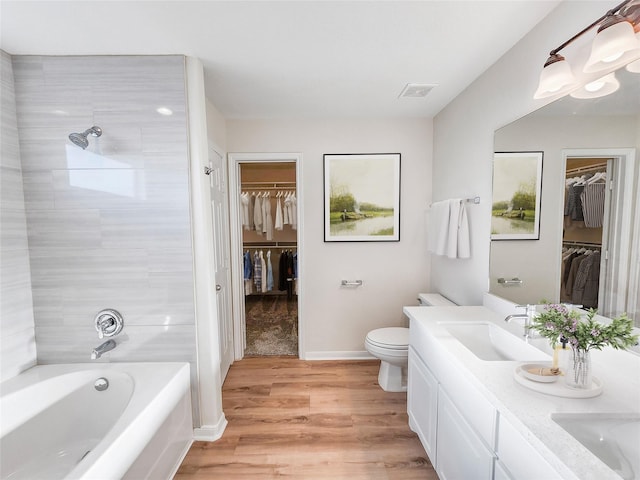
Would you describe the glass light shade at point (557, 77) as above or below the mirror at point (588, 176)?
above

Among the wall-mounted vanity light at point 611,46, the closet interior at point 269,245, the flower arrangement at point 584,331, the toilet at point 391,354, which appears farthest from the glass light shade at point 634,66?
the closet interior at point 269,245

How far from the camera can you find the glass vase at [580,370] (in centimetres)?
104

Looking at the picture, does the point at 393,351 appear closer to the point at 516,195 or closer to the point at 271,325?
the point at 516,195

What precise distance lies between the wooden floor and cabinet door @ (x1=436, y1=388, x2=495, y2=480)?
1.02 feet

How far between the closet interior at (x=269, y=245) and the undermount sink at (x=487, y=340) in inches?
94.6

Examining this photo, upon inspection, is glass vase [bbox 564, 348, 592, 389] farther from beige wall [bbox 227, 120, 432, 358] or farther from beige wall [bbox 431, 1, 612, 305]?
beige wall [bbox 227, 120, 432, 358]

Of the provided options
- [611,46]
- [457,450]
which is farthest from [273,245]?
[611,46]

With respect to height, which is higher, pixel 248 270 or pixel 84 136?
pixel 84 136

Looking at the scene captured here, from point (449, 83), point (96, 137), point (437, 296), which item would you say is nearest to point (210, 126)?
point (96, 137)

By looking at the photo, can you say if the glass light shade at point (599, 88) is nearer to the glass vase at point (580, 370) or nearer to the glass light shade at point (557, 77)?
the glass light shade at point (557, 77)

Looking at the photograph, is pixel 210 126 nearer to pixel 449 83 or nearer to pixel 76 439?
pixel 449 83

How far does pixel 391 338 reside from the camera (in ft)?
8.00

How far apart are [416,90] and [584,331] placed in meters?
1.90

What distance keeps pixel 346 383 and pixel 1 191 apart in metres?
2.73
